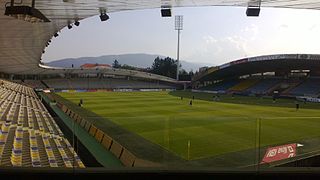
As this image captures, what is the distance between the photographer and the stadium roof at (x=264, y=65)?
51.5 m

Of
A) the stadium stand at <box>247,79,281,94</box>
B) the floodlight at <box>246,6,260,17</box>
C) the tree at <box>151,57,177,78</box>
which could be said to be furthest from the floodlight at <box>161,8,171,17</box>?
the tree at <box>151,57,177,78</box>

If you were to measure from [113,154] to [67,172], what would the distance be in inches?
329

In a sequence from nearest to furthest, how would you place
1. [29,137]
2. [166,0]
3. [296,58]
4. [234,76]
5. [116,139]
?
[29,137] < [116,139] < [166,0] < [296,58] < [234,76]

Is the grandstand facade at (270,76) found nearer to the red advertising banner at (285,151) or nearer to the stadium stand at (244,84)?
the stadium stand at (244,84)

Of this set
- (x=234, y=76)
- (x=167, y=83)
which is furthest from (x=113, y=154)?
(x=167, y=83)

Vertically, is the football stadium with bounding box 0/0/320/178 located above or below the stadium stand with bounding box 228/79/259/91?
below

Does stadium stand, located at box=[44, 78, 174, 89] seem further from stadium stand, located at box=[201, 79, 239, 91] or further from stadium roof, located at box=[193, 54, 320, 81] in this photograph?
stadium roof, located at box=[193, 54, 320, 81]

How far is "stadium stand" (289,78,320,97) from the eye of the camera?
52641mm

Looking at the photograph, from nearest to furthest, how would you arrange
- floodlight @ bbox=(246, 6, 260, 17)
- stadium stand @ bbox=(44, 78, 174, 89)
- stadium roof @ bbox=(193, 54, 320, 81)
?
1. floodlight @ bbox=(246, 6, 260, 17)
2. stadium roof @ bbox=(193, 54, 320, 81)
3. stadium stand @ bbox=(44, 78, 174, 89)

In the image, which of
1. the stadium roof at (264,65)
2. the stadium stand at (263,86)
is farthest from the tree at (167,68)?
the stadium stand at (263,86)

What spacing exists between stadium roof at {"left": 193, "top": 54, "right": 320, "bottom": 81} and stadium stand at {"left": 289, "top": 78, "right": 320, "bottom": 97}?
2475 millimetres

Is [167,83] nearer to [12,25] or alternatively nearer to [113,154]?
[12,25]

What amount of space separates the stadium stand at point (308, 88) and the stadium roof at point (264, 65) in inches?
97.4
